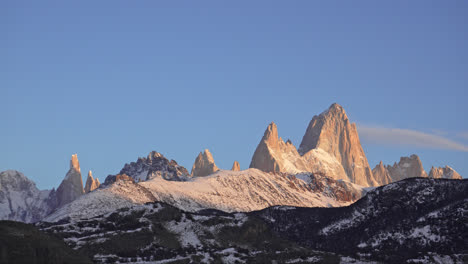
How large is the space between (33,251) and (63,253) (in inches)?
478

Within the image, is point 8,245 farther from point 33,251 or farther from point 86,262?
point 86,262

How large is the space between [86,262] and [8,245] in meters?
18.2

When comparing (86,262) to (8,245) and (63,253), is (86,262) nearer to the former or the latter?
(63,253)

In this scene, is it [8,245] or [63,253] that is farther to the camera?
[63,253]

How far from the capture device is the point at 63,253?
18962 centimetres

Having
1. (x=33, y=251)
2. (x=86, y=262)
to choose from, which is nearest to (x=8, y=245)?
(x=33, y=251)

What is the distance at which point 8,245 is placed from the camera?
17788cm

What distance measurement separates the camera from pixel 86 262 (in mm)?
187000

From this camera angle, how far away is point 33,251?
17838 cm

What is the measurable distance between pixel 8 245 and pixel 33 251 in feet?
17.7

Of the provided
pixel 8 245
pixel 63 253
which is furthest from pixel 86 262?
pixel 8 245
